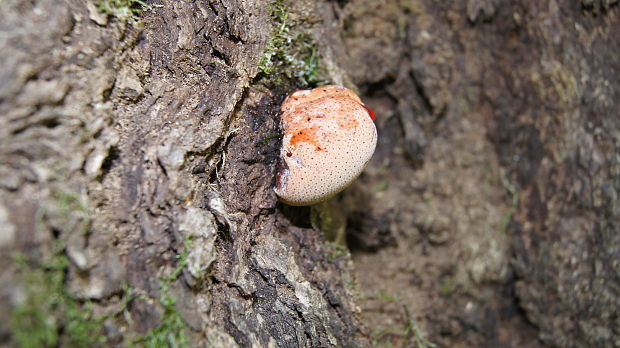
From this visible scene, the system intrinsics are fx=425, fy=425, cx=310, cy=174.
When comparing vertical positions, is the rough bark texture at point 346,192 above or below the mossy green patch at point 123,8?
below

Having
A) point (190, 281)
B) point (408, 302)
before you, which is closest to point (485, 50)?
point (408, 302)

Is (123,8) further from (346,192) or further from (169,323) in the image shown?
(346,192)

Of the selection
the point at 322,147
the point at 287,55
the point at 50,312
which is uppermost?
the point at 287,55

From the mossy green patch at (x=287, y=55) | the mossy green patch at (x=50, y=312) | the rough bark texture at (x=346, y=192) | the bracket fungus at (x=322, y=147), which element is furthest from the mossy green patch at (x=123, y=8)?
the mossy green patch at (x=50, y=312)

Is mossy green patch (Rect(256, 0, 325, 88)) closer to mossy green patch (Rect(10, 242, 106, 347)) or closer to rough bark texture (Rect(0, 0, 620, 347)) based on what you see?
rough bark texture (Rect(0, 0, 620, 347))

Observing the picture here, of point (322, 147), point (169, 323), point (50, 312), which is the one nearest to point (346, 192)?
point (322, 147)

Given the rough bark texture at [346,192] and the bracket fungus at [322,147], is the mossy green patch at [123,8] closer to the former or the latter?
the rough bark texture at [346,192]

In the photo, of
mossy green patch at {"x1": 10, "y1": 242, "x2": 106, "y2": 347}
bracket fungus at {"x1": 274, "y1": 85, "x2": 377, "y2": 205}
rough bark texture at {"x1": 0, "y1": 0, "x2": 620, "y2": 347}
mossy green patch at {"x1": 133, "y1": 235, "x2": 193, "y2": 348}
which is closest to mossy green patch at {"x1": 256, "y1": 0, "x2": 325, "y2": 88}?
rough bark texture at {"x1": 0, "y1": 0, "x2": 620, "y2": 347}
